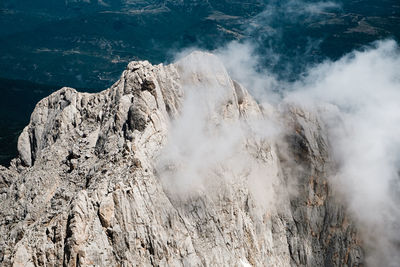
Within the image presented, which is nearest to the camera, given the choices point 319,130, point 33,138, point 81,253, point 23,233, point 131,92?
point 81,253

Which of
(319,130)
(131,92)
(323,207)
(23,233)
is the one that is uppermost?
(131,92)

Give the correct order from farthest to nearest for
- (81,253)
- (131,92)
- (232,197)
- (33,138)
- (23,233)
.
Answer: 1. (33,138)
2. (131,92)
3. (232,197)
4. (23,233)
5. (81,253)

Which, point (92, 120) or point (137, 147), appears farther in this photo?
point (92, 120)

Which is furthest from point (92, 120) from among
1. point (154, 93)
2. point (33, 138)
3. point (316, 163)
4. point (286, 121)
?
point (316, 163)

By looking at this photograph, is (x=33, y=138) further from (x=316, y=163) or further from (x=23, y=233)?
(x=316, y=163)

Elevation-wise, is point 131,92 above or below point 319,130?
above

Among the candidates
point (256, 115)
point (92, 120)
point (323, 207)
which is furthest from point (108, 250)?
point (323, 207)
